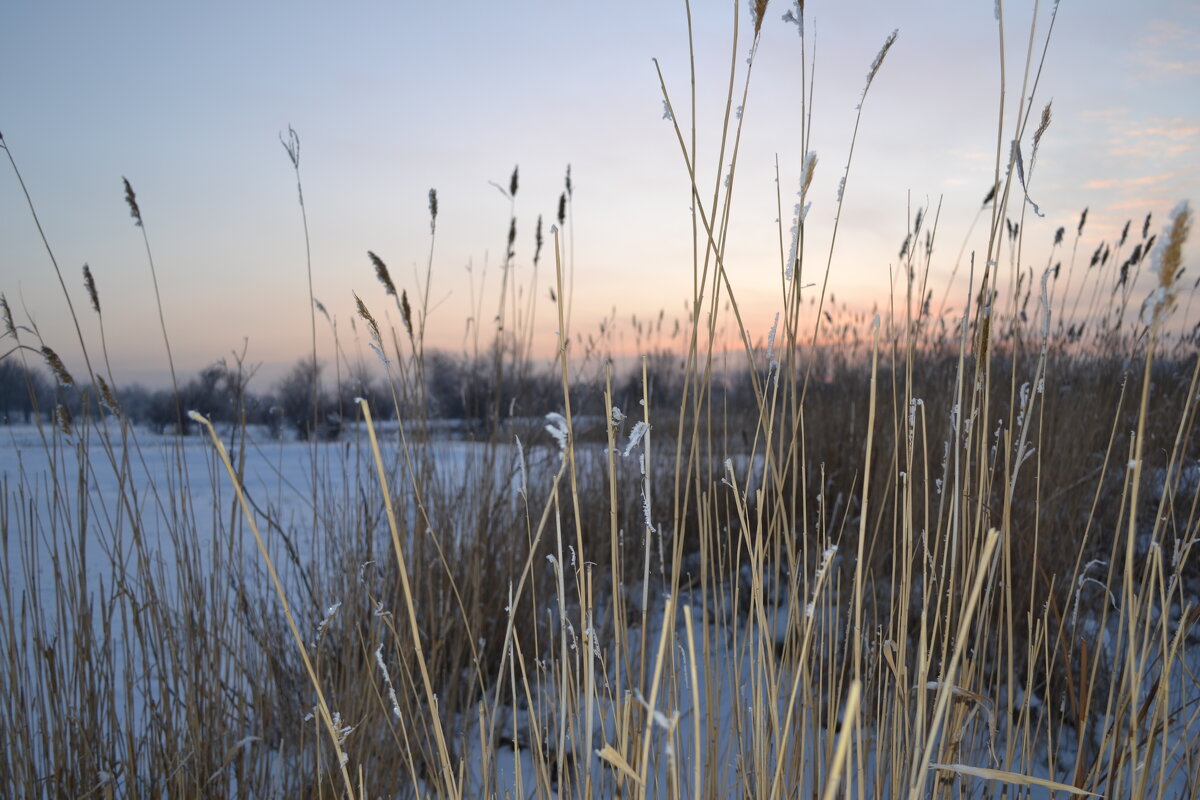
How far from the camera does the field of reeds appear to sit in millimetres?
742

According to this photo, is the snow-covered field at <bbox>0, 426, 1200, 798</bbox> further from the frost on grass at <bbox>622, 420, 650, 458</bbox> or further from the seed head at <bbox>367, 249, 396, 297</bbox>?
the seed head at <bbox>367, 249, 396, 297</bbox>

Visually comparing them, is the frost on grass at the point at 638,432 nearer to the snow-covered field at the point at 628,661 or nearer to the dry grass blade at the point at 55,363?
the snow-covered field at the point at 628,661

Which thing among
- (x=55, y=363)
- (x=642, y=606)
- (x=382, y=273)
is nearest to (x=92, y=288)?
(x=55, y=363)

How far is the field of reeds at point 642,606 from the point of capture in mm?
742

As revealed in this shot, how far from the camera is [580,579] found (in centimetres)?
68

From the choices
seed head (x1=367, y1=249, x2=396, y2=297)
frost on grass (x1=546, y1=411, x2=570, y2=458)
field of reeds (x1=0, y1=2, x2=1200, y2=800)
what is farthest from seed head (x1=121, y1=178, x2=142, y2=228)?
frost on grass (x1=546, y1=411, x2=570, y2=458)

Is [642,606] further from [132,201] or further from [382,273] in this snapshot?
[132,201]

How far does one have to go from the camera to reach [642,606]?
3.97 feet

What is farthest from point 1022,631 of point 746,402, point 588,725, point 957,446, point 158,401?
point 158,401

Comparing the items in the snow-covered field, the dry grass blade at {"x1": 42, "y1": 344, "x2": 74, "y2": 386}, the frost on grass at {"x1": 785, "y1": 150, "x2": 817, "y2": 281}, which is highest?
the frost on grass at {"x1": 785, "y1": 150, "x2": 817, "y2": 281}

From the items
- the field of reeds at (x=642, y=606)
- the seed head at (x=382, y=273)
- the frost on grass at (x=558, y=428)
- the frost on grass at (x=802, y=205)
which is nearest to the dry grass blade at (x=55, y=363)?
the field of reeds at (x=642, y=606)

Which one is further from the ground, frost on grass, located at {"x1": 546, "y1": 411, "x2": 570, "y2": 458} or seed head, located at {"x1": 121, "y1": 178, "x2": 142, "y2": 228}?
seed head, located at {"x1": 121, "y1": 178, "x2": 142, "y2": 228}

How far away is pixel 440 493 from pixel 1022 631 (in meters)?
1.78

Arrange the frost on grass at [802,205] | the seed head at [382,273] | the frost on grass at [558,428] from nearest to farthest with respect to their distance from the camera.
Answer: the frost on grass at [558,428] → the frost on grass at [802,205] → the seed head at [382,273]
